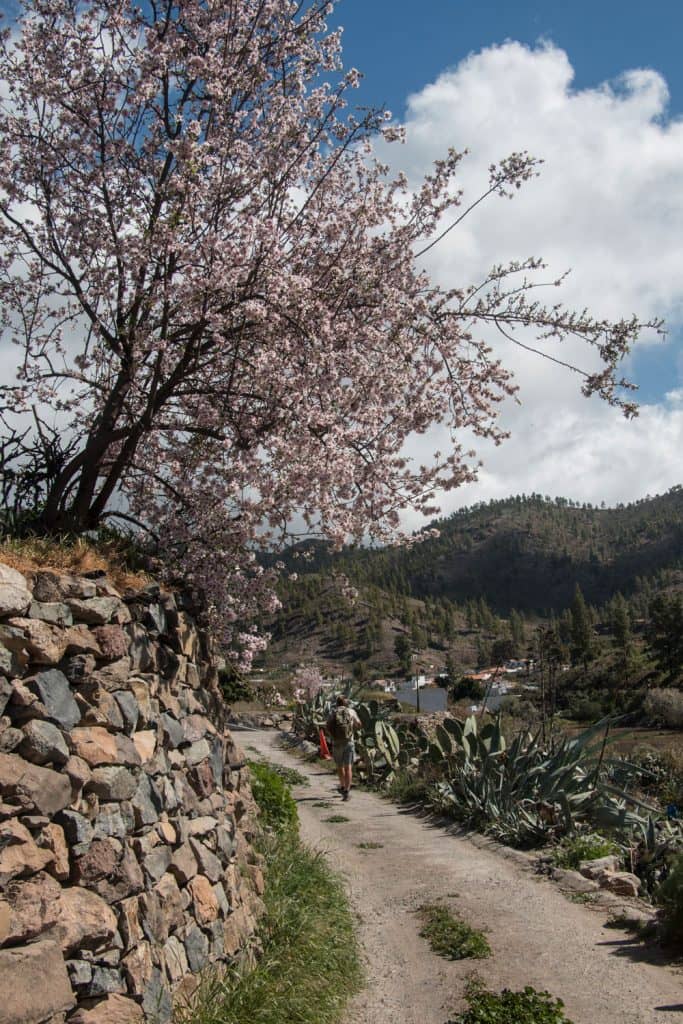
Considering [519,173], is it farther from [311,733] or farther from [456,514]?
[456,514]

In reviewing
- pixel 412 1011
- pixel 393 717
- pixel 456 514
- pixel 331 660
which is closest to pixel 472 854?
pixel 412 1011

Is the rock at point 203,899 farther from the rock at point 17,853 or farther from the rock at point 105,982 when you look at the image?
the rock at point 17,853

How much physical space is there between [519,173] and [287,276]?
258cm

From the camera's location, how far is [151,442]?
7477mm

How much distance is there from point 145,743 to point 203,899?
1.21m

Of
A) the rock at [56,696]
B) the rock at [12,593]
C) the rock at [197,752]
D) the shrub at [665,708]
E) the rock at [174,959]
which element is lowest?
the shrub at [665,708]

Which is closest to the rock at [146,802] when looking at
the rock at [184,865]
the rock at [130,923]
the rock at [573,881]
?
the rock at [184,865]

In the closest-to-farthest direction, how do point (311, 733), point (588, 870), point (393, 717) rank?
point (588, 870) → point (393, 717) → point (311, 733)

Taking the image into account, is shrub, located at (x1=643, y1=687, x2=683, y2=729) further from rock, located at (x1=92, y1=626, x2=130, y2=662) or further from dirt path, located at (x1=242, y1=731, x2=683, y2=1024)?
rock, located at (x1=92, y1=626, x2=130, y2=662)

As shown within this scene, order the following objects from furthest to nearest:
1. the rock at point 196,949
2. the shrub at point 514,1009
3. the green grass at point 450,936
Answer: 1. the green grass at point 450,936
2. the rock at point 196,949
3. the shrub at point 514,1009

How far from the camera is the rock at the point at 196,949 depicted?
17.1 ft

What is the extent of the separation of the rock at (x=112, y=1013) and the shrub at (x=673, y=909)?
4.19 metres

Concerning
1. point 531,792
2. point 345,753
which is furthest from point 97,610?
point 345,753

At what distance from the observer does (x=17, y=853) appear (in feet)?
13.1
